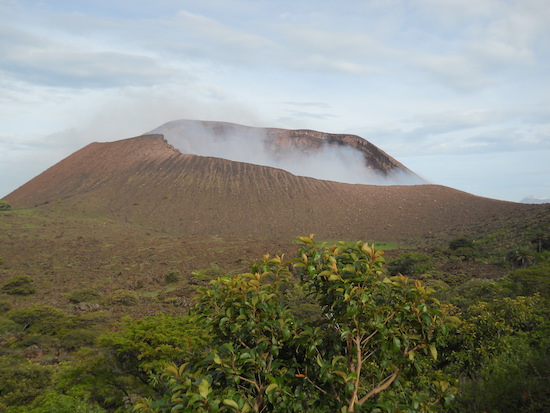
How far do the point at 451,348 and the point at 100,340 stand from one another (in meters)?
12.7

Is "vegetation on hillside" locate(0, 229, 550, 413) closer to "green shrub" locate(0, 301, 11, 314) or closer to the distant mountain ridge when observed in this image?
"green shrub" locate(0, 301, 11, 314)

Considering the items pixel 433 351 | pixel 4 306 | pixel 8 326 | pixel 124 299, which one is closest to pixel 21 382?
pixel 8 326

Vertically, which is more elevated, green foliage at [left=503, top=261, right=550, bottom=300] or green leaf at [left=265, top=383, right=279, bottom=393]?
green leaf at [left=265, top=383, right=279, bottom=393]

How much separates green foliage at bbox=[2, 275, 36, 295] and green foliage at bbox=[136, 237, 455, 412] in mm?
31009

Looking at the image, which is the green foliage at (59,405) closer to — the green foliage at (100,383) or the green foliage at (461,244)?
the green foliage at (100,383)

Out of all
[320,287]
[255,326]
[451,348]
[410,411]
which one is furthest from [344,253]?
[451,348]

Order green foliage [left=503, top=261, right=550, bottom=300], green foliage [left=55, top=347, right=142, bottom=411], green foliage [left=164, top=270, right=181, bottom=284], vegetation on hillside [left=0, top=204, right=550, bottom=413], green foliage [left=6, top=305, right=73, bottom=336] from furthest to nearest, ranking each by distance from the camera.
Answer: green foliage [left=164, top=270, right=181, bottom=284]
green foliage [left=6, top=305, right=73, bottom=336]
green foliage [left=503, top=261, right=550, bottom=300]
green foliage [left=55, top=347, right=142, bottom=411]
vegetation on hillside [left=0, top=204, right=550, bottom=413]

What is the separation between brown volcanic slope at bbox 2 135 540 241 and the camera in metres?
61.0

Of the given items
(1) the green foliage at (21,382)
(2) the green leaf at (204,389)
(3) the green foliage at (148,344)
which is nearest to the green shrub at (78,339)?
(3) the green foliage at (148,344)

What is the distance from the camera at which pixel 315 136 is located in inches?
4476

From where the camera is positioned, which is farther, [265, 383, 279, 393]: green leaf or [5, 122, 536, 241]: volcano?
[5, 122, 536, 241]: volcano

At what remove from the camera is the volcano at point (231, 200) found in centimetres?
6103

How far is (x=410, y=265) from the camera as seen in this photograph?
3547cm

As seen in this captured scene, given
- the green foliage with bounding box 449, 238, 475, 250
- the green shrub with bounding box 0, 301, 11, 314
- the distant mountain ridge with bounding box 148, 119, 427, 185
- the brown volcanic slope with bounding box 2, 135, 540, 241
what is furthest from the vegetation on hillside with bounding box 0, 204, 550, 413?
the distant mountain ridge with bounding box 148, 119, 427, 185
